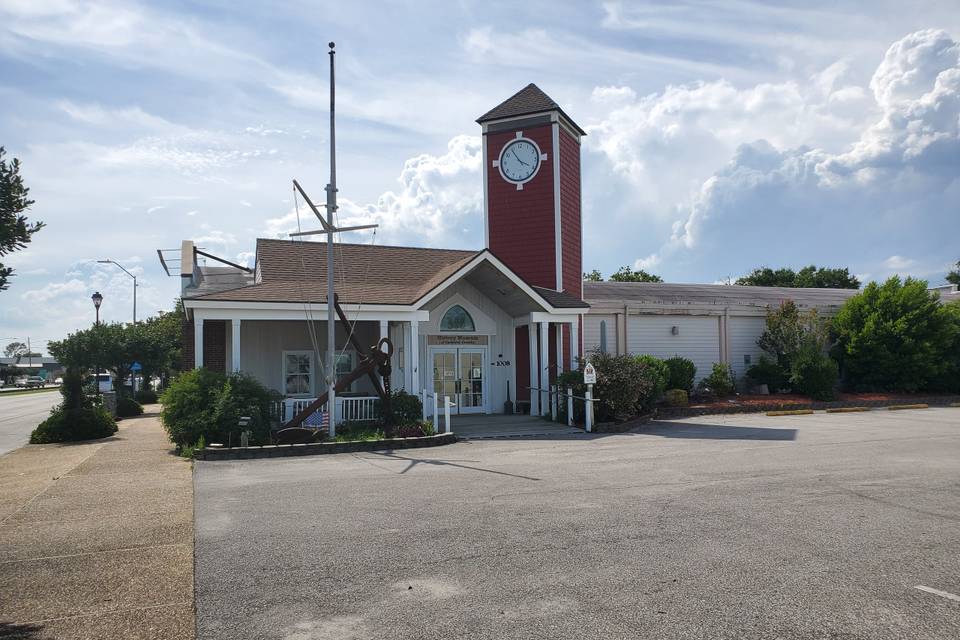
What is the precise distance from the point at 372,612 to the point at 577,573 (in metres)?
1.80

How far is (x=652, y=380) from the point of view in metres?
20.5

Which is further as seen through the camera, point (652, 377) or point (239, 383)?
point (652, 377)

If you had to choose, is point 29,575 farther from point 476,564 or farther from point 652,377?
point 652,377

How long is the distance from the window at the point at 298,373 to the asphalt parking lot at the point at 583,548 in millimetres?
7847

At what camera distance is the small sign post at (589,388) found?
18.1 meters

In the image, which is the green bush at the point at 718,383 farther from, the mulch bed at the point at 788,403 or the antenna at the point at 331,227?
the antenna at the point at 331,227

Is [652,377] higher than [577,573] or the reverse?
higher

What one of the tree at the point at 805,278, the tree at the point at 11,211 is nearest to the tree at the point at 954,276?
the tree at the point at 805,278

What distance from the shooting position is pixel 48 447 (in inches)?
703

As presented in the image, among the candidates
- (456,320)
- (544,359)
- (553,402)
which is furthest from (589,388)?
(456,320)

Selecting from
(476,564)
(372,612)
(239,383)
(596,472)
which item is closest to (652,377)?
(596,472)

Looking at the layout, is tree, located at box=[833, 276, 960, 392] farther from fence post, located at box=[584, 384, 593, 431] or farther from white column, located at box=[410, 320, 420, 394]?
white column, located at box=[410, 320, 420, 394]

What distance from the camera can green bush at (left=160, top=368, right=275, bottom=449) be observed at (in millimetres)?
14883

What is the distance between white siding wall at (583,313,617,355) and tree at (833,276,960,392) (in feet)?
28.8
